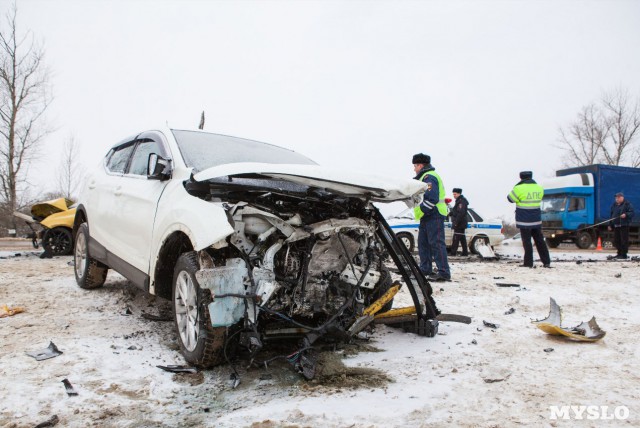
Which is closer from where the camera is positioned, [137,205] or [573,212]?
[137,205]

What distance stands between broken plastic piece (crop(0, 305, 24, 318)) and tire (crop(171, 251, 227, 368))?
212 cm

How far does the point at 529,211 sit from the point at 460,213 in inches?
144

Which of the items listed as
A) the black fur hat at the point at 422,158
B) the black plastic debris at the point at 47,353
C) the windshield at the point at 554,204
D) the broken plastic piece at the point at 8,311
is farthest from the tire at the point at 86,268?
the windshield at the point at 554,204

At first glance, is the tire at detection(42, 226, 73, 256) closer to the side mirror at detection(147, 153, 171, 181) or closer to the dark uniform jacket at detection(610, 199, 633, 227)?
the side mirror at detection(147, 153, 171, 181)

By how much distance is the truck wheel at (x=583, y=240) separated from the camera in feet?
56.9

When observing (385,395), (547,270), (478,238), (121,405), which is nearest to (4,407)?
(121,405)

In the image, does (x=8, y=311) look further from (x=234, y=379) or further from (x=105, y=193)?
(x=234, y=379)

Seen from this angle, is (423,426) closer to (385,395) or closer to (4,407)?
(385,395)

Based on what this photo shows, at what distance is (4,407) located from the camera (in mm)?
2297

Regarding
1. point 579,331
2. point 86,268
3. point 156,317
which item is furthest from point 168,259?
point 579,331

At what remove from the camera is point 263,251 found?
2.78m

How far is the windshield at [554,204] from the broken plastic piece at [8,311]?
60.6 feet

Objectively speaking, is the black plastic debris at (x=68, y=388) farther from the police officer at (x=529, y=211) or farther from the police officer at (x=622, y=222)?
the police officer at (x=622, y=222)

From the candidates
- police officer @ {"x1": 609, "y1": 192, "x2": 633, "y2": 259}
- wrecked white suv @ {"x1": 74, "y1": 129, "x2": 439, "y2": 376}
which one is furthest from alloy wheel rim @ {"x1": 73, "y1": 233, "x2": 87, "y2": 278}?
police officer @ {"x1": 609, "y1": 192, "x2": 633, "y2": 259}
